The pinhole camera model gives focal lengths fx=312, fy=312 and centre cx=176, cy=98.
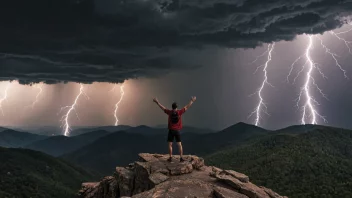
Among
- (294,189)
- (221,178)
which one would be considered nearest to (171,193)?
(221,178)

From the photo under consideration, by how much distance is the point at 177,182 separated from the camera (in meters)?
26.3

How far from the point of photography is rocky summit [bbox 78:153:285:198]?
24448mm

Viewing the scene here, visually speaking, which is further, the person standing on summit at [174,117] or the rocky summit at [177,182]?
the person standing on summit at [174,117]

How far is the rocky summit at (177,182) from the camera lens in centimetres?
2445

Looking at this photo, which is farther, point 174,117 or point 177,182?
point 174,117

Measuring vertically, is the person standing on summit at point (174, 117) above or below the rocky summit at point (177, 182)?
above

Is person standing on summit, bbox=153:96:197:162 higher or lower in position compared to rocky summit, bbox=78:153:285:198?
higher

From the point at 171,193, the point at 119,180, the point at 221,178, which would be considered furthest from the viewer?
the point at 119,180

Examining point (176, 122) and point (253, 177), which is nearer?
point (176, 122)

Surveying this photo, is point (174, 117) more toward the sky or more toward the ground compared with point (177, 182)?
more toward the sky

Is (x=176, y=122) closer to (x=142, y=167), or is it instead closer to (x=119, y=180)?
(x=142, y=167)

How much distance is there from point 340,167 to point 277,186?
53065mm

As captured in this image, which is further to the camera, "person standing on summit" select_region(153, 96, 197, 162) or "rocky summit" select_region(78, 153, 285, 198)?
"person standing on summit" select_region(153, 96, 197, 162)

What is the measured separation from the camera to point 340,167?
625ft
